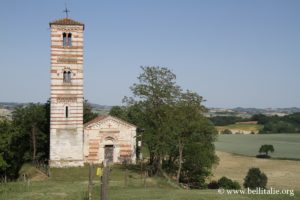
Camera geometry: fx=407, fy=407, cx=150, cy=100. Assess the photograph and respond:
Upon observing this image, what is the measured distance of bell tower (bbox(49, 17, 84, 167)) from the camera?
43281mm

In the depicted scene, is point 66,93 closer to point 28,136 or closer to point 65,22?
point 65,22

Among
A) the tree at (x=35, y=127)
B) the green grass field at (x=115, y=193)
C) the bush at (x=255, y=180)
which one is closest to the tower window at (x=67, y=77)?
the tree at (x=35, y=127)

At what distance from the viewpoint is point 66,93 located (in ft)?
143

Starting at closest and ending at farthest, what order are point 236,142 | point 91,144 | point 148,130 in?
point 148,130, point 91,144, point 236,142

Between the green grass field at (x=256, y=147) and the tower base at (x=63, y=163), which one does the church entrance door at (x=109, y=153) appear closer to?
the tower base at (x=63, y=163)

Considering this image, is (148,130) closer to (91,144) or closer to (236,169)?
(91,144)

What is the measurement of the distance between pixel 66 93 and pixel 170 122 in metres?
11.7

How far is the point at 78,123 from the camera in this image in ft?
144

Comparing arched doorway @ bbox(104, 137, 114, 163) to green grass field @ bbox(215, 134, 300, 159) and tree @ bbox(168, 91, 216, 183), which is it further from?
green grass field @ bbox(215, 134, 300, 159)

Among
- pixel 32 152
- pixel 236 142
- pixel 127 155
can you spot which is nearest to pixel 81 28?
Answer: pixel 127 155

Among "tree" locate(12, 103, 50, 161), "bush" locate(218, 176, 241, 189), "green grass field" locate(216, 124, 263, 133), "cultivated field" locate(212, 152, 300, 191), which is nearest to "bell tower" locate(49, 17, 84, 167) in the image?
"tree" locate(12, 103, 50, 161)

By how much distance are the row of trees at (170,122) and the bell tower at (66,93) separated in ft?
19.1

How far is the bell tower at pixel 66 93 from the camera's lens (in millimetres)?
43281

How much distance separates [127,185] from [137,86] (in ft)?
49.8
